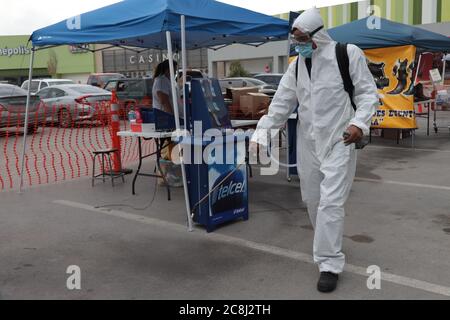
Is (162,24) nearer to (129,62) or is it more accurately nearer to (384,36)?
(384,36)

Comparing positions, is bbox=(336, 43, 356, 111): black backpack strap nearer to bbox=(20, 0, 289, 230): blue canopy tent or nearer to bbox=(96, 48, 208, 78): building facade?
bbox=(20, 0, 289, 230): blue canopy tent

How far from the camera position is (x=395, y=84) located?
10.6 metres

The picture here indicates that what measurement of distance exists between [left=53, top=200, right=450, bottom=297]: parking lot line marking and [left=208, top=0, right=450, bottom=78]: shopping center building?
19.3 m

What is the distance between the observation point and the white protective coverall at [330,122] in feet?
12.1

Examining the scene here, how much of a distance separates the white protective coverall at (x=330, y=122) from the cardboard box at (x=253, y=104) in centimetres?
372

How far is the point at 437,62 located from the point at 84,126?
438 inches

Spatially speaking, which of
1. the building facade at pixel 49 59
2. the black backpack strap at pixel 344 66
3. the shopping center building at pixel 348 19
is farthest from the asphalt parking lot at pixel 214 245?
the building facade at pixel 49 59

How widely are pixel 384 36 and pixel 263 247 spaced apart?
7082 mm

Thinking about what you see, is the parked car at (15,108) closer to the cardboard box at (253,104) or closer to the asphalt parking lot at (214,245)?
the asphalt parking lot at (214,245)

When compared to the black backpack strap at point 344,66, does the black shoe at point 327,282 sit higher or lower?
lower

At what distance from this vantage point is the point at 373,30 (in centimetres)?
1040

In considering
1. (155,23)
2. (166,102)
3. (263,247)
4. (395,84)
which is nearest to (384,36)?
(395,84)

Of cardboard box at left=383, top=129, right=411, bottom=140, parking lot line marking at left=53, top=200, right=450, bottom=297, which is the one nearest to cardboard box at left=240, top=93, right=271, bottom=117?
parking lot line marking at left=53, top=200, right=450, bottom=297

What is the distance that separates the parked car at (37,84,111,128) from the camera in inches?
610
